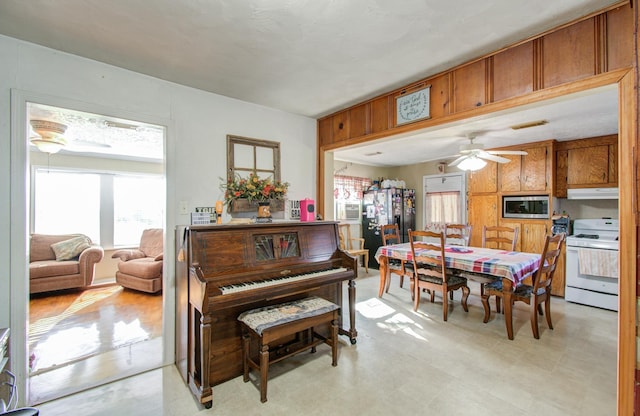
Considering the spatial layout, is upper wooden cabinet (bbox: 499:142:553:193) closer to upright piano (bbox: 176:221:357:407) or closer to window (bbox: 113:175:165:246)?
upright piano (bbox: 176:221:357:407)

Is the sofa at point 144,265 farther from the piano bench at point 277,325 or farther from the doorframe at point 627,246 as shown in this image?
the doorframe at point 627,246

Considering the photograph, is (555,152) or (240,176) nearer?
(240,176)

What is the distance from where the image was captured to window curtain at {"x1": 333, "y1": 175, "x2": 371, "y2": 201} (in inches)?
219

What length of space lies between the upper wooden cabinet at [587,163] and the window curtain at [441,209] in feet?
5.40

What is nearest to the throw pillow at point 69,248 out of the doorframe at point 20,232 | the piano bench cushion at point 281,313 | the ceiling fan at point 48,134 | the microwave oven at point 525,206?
the ceiling fan at point 48,134

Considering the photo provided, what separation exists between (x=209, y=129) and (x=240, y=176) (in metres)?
0.52

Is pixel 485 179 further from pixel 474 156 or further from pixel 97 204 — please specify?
pixel 97 204

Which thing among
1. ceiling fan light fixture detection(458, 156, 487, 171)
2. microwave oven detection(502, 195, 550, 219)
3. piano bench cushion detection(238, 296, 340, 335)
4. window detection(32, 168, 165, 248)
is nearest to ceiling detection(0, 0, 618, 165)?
ceiling fan light fixture detection(458, 156, 487, 171)

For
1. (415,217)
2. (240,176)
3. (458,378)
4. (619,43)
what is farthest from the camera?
(415,217)

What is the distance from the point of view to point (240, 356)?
213cm

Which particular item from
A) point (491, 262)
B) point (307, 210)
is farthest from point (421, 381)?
point (307, 210)

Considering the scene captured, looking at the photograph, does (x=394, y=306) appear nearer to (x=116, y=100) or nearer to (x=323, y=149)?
(x=323, y=149)

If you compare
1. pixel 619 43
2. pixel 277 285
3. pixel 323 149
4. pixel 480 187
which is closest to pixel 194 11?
pixel 277 285

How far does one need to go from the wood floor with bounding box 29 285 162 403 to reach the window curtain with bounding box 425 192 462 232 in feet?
16.8
